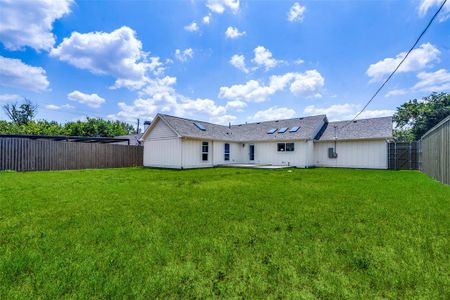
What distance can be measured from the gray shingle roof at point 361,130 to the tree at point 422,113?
14.5 meters

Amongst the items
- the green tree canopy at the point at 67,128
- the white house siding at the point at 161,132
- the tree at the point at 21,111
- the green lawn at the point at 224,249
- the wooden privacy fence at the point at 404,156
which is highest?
the tree at the point at 21,111

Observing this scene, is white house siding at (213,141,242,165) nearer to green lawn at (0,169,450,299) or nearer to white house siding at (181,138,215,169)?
white house siding at (181,138,215,169)

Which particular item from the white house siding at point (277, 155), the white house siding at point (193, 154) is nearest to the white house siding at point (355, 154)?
the white house siding at point (277, 155)

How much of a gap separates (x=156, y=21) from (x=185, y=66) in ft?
14.6

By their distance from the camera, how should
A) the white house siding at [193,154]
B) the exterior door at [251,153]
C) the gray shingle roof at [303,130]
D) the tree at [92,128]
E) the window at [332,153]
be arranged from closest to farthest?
1. the white house siding at [193,154]
2. the gray shingle roof at [303,130]
3. the window at [332,153]
4. the exterior door at [251,153]
5. the tree at [92,128]

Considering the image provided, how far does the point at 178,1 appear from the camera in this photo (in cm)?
1103

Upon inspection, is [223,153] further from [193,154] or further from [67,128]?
[67,128]

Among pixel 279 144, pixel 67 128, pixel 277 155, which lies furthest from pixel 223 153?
pixel 67 128

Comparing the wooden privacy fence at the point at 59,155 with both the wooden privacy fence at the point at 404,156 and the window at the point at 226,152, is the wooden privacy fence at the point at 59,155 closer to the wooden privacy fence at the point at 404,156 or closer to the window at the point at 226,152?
the window at the point at 226,152

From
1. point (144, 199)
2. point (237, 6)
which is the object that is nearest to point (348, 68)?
point (237, 6)

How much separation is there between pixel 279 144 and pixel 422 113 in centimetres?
2212

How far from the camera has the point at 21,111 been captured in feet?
125

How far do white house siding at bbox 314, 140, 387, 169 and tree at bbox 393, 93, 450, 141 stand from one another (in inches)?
650

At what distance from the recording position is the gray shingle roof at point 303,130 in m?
15.7
